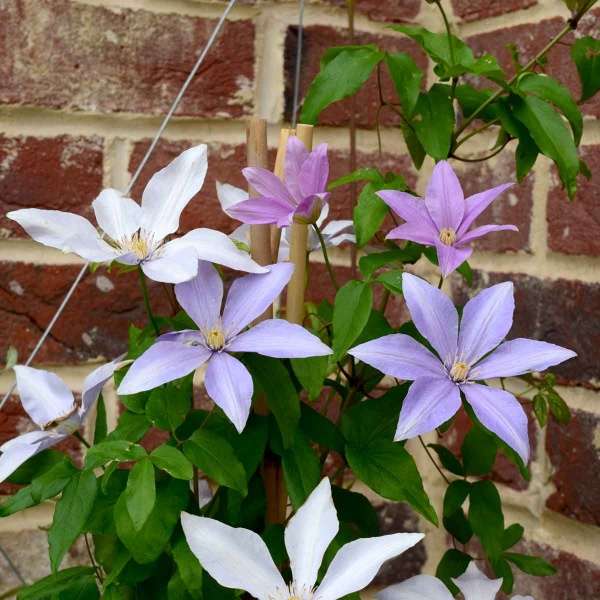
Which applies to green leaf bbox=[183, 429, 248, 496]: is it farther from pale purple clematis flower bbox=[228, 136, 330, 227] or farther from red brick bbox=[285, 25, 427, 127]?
red brick bbox=[285, 25, 427, 127]

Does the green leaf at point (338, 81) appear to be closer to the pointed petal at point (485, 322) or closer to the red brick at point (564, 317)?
the pointed petal at point (485, 322)

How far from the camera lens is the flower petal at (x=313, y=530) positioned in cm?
46

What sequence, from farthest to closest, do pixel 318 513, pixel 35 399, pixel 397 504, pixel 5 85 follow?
pixel 397 504 → pixel 5 85 → pixel 35 399 → pixel 318 513

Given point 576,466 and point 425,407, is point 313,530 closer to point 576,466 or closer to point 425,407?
point 425,407

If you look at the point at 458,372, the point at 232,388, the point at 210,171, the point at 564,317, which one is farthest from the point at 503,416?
the point at 210,171

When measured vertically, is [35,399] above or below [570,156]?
below

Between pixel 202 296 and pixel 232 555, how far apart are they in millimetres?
143

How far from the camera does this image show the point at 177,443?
491 mm

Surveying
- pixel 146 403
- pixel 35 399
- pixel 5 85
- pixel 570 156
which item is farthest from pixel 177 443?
pixel 5 85

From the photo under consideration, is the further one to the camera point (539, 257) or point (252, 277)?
point (539, 257)

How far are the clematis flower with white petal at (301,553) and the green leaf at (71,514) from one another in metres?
0.07

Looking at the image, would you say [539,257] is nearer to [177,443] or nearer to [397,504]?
[397,504]

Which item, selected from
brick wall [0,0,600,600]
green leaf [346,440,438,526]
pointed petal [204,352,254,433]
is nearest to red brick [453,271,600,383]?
brick wall [0,0,600,600]

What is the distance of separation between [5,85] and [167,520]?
18.4 inches
